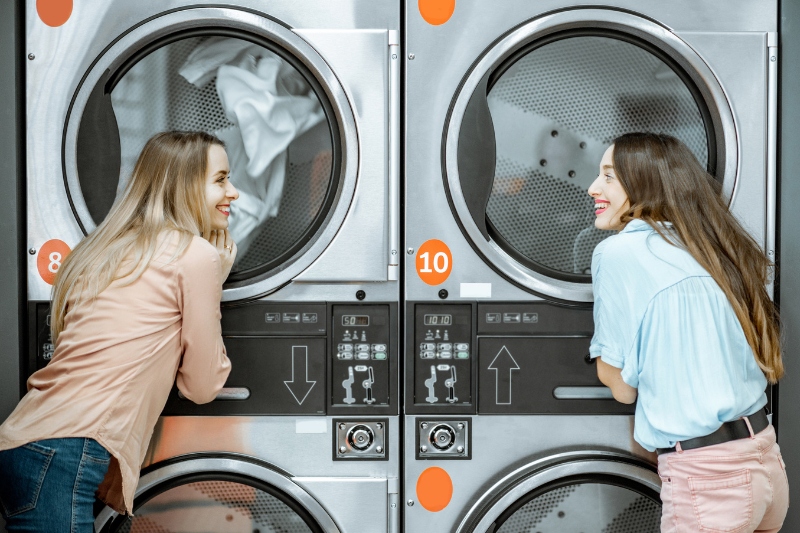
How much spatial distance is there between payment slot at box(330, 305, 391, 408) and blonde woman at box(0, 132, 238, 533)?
32 cm

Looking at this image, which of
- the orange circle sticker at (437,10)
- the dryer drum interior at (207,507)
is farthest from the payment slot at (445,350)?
the orange circle sticker at (437,10)

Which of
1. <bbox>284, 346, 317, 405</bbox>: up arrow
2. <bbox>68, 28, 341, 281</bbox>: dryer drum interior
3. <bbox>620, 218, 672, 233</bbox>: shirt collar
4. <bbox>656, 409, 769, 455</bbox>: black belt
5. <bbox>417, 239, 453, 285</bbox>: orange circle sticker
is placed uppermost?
<bbox>68, 28, 341, 281</bbox>: dryer drum interior

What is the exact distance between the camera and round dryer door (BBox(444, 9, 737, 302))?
5.86ft

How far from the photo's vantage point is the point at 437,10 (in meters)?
1.79

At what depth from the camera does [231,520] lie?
1812 millimetres

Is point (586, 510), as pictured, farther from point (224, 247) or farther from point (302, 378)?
point (224, 247)

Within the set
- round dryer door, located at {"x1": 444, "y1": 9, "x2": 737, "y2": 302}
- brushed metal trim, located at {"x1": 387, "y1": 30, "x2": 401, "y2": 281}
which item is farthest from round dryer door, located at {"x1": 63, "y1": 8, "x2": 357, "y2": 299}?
round dryer door, located at {"x1": 444, "y1": 9, "x2": 737, "y2": 302}

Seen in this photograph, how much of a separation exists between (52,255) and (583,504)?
5.31 feet

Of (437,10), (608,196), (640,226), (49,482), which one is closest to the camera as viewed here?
(49,482)

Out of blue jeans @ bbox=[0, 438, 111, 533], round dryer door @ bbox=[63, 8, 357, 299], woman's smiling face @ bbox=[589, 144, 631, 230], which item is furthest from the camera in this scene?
round dryer door @ bbox=[63, 8, 357, 299]

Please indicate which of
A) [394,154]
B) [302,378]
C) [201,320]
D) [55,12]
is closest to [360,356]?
[302,378]

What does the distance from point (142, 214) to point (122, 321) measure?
292 millimetres

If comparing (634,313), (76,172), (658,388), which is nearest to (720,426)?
(658,388)

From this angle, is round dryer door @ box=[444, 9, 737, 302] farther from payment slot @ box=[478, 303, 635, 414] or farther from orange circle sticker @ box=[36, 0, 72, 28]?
orange circle sticker @ box=[36, 0, 72, 28]
